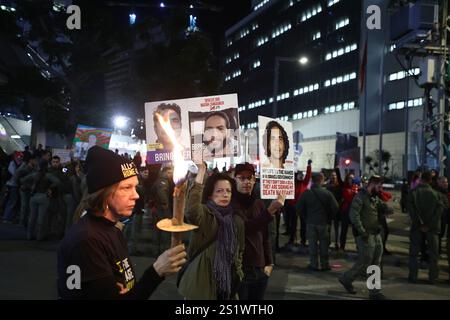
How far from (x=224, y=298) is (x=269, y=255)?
3.84ft

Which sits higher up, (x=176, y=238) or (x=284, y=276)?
(x=176, y=238)

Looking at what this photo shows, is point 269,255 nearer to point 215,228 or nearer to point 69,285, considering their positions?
point 215,228

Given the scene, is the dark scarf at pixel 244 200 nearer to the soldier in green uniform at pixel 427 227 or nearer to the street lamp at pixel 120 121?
the soldier in green uniform at pixel 427 227

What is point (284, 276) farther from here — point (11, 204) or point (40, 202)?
point (11, 204)

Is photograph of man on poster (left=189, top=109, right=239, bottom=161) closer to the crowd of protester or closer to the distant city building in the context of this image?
the crowd of protester

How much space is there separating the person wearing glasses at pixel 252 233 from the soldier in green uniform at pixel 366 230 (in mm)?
3163

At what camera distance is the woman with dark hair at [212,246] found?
366cm

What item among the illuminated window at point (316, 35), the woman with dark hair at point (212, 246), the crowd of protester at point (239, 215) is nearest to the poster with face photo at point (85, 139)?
the crowd of protester at point (239, 215)

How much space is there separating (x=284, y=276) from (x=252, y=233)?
4529mm

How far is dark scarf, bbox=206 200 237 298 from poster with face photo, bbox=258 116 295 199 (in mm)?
1054

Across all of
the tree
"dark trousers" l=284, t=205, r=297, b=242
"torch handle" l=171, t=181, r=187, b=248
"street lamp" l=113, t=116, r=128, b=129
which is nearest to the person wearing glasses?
"torch handle" l=171, t=181, r=187, b=248

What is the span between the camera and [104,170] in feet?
8.04

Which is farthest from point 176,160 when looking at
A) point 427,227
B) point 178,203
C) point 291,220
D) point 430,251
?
point 291,220
